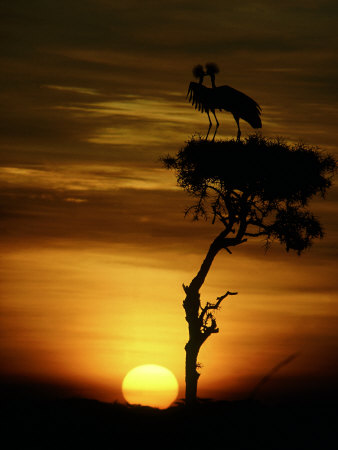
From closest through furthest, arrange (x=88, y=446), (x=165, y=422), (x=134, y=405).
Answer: (x=88, y=446), (x=165, y=422), (x=134, y=405)

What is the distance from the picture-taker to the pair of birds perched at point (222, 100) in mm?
40750

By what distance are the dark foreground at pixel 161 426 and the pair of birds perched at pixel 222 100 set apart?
11.9 meters

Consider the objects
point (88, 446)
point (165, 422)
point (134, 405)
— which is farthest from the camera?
point (134, 405)

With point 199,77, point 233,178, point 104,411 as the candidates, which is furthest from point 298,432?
point 199,77

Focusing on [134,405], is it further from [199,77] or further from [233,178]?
[199,77]

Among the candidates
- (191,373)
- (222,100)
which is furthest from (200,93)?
(191,373)

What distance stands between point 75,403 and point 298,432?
9.51 m

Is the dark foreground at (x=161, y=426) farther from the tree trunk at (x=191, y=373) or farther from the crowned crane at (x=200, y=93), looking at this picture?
the crowned crane at (x=200, y=93)

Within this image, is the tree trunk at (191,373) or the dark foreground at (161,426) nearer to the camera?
the dark foreground at (161,426)

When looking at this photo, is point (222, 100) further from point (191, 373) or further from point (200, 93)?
point (191, 373)

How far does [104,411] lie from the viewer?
38.7m

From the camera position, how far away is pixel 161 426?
36.8 meters

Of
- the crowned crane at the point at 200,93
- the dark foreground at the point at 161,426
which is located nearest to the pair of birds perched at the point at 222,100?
the crowned crane at the point at 200,93

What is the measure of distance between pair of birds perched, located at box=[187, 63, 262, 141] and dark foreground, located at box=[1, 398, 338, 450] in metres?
11.9
